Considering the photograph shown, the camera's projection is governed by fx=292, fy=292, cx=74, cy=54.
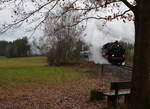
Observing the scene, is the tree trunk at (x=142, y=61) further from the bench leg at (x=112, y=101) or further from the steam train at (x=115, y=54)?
the steam train at (x=115, y=54)

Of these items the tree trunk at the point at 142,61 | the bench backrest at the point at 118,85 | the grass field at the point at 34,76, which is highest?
the tree trunk at the point at 142,61

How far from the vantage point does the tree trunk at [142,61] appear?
7.68m

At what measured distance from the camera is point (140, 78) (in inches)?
310

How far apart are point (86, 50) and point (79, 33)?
3.61 m

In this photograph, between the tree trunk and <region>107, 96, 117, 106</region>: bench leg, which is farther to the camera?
<region>107, 96, 117, 106</region>: bench leg

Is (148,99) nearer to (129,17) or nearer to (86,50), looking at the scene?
(129,17)

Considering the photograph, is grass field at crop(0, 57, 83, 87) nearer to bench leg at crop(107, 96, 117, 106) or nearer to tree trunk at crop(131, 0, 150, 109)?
bench leg at crop(107, 96, 117, 106)

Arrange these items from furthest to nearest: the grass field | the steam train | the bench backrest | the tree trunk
A: the steam train < the grass field < the bench backrest < the tree trunk

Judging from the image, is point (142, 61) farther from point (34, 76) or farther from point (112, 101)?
point (34, 76)

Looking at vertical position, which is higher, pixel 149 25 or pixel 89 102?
pixel 149 25

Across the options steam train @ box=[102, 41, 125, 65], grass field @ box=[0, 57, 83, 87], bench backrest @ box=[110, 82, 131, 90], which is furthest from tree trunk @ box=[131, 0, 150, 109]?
steam train @ box=[102, 41, 125, 65]

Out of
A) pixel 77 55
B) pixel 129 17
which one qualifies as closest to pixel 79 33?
pixel 77 55

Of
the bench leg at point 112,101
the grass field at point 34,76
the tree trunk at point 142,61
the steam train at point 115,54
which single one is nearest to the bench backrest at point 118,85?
the bench leg at point 112,101

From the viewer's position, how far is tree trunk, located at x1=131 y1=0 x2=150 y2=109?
7.68 m
